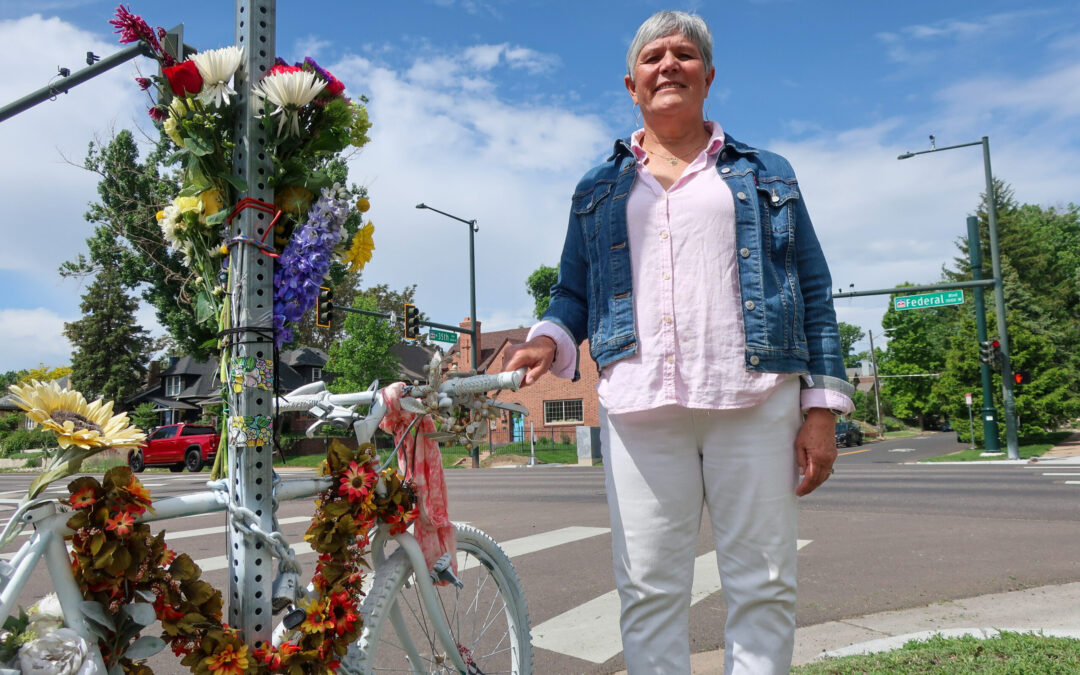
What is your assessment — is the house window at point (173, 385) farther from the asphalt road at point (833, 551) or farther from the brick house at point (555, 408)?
the asphalt road at point (833, 551)

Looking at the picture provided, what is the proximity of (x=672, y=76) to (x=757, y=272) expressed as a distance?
0.63m

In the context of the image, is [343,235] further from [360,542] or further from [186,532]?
[186,532]

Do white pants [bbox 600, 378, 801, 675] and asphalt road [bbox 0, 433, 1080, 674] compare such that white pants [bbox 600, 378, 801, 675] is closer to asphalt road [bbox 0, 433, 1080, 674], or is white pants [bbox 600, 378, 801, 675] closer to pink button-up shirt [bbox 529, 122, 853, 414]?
pink button-up shirt [bbox 529, 122, 853, 414]

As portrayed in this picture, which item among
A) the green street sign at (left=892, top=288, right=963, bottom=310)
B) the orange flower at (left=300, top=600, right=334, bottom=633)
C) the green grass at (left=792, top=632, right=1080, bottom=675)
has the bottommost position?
the green grass at (left=792, top=632, right=1080, bottom=675)

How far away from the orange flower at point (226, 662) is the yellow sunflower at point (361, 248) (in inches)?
41.9

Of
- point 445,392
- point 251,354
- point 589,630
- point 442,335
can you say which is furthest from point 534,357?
point 442,335

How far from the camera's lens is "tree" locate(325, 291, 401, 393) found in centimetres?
3077

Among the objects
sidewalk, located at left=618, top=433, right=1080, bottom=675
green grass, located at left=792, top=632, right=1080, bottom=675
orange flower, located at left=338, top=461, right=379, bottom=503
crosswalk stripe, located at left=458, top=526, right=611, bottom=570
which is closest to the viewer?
orange flower, located at left=338, top=461, right=379, bottom=503

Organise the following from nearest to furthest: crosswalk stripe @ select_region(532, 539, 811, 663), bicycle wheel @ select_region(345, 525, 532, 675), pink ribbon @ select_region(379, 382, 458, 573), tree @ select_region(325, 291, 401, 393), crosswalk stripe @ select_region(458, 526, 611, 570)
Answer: bicycle wheel @ select_region(345, 525, 532, 675), pink ribbon @ select_region(379, 382, 458, 573), crosswalk stripe @ select_region(532, 539, 811, 663), crosswalk stripe @ select_region(458, 526, 611, 570), tree @ select_region(325, 291, 401, 393)

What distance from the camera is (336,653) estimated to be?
6.10 feet

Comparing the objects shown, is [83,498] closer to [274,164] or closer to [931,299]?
[274,164]

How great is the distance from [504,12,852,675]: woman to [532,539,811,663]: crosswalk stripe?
1.42 metres

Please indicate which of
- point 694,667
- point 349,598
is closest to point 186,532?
point 694,667

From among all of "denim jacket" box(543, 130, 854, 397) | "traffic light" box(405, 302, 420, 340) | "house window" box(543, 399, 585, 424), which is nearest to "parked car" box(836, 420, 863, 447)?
"house window" box(543, 399, 585, 424)
